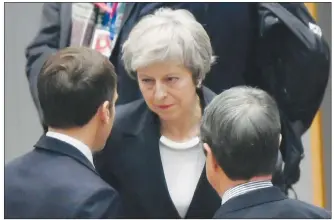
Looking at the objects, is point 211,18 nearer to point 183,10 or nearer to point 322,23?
point 183,10

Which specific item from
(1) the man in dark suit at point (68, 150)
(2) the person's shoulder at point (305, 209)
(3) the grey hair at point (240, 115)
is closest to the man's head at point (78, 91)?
(1) the man in dark suit at point (68, 150)

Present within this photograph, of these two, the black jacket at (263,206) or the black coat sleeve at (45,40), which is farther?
the black coat sleeve at (45,40)

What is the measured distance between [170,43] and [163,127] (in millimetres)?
147

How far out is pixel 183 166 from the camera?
107 cm

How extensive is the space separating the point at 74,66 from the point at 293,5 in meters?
0.38

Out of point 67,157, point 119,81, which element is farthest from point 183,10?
point 67,157

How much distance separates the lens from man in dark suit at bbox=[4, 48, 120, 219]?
100cm

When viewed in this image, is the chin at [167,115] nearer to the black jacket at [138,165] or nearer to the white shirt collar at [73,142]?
the black jacket at [138,165]

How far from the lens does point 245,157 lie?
941 mm

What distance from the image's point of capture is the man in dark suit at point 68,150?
3.28ft

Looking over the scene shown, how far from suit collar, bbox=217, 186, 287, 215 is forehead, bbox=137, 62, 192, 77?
0.74 feet

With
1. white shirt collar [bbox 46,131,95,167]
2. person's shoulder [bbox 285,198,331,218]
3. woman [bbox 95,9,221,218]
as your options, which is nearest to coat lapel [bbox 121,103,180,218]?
woman [bbox 95,9,221,218]

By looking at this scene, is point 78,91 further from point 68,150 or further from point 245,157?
point 245,157

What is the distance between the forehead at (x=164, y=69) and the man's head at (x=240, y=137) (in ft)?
0.29
